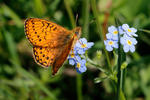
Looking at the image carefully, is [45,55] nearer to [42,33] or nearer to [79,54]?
[42,33]

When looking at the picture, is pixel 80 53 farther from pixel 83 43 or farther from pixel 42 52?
pixel 42 52

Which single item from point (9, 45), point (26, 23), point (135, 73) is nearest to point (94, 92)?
point (135, 73)

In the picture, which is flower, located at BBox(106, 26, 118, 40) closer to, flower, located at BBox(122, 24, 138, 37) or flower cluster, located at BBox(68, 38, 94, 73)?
flower, located at BBox(122, 24, 138, 37)

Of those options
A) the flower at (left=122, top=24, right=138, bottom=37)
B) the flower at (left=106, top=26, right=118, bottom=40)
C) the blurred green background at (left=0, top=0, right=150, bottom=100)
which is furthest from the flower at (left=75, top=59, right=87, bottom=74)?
the blurred green background at (left=0, top=0, right=150, bottom=100)

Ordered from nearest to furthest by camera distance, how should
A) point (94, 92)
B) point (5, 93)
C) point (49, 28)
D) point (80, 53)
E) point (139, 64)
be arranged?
point (80, 53) → point (49, 28) → point (5, 93) → point (139, 64) → point (94, 92)

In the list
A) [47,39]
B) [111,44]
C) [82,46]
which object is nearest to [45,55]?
[47,39]

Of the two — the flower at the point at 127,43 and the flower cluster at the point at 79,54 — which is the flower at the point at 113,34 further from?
the flower cluster at the point at 79,54

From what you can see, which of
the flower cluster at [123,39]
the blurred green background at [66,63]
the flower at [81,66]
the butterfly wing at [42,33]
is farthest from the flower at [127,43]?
the blurred green background at [66,63]
